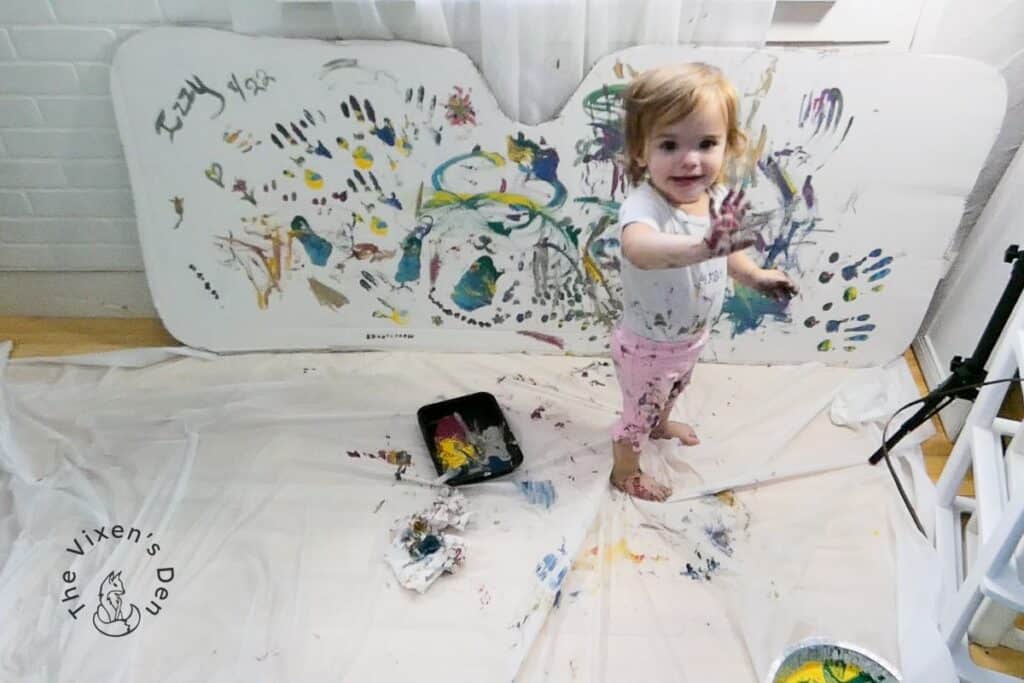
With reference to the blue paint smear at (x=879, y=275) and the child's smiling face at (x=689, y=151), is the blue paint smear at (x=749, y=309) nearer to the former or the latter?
the blue paint smear at (x=879, y=275)

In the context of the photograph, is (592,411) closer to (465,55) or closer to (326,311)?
(326,311)

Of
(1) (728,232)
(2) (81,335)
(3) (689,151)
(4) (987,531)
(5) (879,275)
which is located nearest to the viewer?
(1) (728,232)

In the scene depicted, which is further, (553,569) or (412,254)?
(412,254)

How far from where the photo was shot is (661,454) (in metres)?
1.49

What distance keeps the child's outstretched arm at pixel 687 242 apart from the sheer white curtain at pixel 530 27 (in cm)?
42

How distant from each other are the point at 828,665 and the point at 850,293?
27.8 inches

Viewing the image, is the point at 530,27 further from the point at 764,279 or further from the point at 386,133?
the point at 764,279

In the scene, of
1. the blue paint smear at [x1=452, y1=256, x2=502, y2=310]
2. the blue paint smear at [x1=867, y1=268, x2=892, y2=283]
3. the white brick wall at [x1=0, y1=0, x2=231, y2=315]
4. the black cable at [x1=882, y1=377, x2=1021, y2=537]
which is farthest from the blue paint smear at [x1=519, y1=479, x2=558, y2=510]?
the white brick wall at [x1=0, y1=0, x2=231, y2=315]

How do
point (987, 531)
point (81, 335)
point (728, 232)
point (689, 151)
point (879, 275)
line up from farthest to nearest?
point (81, 335), point (879, 275), point (987, 531), point (689, 151), point (728, 232)

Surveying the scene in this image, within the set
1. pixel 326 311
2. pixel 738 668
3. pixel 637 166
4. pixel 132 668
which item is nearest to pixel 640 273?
pixel 637 166

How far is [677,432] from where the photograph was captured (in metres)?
1.49

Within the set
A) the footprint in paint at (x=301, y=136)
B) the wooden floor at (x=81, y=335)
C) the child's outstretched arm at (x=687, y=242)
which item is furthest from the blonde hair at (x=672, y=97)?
the wooden floor at (x=81, y=335)

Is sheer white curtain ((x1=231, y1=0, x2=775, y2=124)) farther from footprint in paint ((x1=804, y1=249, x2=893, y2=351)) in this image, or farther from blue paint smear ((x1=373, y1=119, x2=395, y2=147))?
footprint in paint ((x1=804, y1=249, x2=893, y2=351))

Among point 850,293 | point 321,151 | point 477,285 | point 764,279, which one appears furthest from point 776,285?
point 321,151
